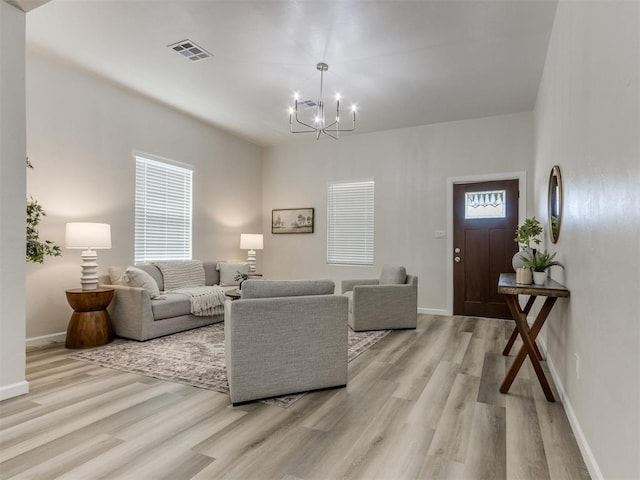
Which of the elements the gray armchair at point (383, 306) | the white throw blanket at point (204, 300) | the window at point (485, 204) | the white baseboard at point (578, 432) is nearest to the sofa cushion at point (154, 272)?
the white throw blanket at point (204, 300)

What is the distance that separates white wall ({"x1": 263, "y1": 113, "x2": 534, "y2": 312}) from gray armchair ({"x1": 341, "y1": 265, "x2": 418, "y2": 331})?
120 centimetres

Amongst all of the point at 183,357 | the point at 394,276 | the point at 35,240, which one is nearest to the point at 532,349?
the point at 394,276

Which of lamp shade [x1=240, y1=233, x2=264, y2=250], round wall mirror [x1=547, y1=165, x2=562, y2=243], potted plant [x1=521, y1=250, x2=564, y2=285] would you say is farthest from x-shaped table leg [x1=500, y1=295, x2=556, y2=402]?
lamp shade [x1=240, y1=233, x2=264, y2=250]

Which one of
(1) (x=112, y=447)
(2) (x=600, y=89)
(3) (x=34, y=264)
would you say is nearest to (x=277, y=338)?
(1) (x=112, y=447)

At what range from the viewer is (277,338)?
2549 mm

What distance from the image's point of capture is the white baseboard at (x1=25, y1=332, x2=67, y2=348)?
3848 millimetres

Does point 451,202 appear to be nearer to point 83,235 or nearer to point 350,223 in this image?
point 350,223

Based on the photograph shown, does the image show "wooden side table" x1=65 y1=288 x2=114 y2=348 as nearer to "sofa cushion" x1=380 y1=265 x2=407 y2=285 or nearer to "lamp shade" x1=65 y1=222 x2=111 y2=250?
"lamp shade" x1=65 y1=222 x2=111 y2=250

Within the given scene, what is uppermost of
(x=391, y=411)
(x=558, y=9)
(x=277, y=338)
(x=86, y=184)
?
(x=558, y=9)

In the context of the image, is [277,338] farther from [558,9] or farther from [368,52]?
[558,9]

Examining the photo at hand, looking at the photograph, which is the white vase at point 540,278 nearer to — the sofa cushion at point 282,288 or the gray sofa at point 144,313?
the sofa cushion at point 282,288

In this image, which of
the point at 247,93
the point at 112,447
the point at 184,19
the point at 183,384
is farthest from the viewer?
the point at 247,93

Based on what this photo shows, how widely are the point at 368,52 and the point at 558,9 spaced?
5.19 feet

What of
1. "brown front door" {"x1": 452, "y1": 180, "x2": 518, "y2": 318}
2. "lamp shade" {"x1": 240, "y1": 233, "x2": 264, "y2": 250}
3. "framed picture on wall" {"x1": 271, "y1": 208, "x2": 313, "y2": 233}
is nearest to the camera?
"brown front door" {"x1": 452, "y1": 180, "x2": 518, "y2": 318}
